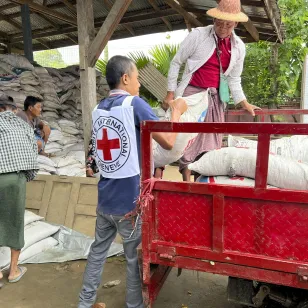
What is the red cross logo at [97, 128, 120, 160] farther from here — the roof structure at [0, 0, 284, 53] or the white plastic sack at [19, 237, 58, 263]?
the roof structure at [0, 0, 284, 53]

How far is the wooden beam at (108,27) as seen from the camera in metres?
3.46

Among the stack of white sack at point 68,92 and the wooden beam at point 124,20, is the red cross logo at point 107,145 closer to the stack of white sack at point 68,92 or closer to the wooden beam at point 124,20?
the wooden beam at point 124,20

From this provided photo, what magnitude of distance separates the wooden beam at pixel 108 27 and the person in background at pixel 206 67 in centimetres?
100

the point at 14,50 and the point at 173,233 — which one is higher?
the point at 14,50

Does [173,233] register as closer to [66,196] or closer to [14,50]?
[66,196]

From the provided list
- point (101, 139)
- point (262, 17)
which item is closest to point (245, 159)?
point (101, 139)

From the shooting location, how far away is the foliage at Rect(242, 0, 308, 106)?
7.86 metres

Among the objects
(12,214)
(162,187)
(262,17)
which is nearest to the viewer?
(162,187)

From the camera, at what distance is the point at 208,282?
2803 mm

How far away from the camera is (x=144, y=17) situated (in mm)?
6270

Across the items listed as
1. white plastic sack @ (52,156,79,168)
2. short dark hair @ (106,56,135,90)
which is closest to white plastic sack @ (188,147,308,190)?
short dark hair @ (106,56,135,90)

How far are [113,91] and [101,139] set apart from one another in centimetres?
29

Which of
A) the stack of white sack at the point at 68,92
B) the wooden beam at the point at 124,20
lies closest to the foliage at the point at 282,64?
the wooden beam at the point at 124,20

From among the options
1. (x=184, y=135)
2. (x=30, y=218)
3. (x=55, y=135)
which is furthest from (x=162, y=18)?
(x=184, y=135)
